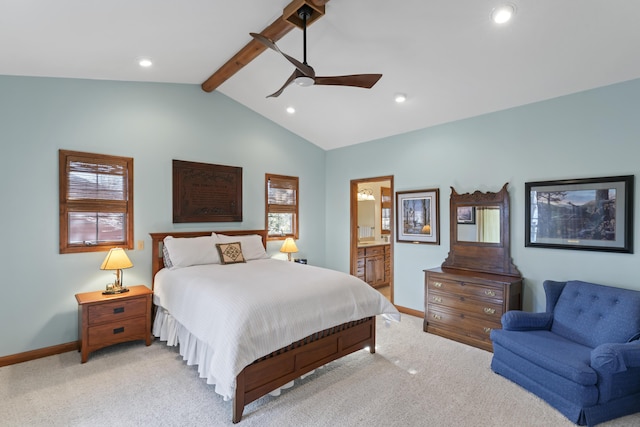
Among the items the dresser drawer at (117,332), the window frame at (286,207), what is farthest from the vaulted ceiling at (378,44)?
the dresser drawer at (117,332)

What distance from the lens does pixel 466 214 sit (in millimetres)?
4035

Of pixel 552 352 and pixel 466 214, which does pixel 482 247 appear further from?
pixel 552 352

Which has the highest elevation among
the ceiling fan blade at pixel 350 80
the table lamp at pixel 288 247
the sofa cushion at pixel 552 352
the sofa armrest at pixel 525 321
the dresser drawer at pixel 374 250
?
the ceiling fan blade at pixel 350 80

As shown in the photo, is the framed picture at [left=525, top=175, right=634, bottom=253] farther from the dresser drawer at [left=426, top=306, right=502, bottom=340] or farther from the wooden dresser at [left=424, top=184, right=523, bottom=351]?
the dresser drawer at [left=426, top=306, right=502, bottom=340]

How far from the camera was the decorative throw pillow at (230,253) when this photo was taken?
13.4 feet

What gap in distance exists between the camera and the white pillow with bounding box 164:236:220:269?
3.86 meters

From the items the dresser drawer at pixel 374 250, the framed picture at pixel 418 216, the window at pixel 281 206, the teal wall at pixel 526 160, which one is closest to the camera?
the teal wall at pixel 526 160

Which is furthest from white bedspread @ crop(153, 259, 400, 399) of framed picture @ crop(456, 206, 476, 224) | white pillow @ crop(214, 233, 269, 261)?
framed picture @ crop(456, 206, 476, 224)

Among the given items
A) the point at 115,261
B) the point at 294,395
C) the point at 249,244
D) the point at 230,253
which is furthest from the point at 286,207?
the point at 294,395

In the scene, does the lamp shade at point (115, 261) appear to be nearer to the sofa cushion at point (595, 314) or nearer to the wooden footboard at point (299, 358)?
the wooden footboard at point (299, 358)

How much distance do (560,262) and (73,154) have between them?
18.1 ft

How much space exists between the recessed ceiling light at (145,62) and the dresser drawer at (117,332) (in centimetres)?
283

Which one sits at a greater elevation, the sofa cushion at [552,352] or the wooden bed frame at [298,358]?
the sofa cushion at [552,352]

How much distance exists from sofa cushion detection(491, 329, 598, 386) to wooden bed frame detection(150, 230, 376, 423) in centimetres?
129
